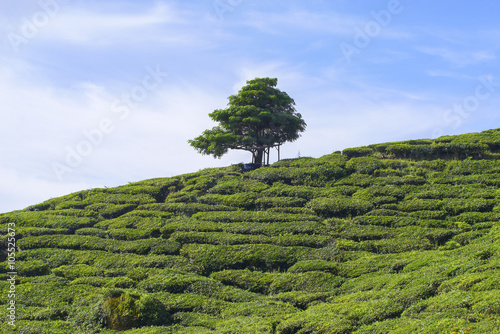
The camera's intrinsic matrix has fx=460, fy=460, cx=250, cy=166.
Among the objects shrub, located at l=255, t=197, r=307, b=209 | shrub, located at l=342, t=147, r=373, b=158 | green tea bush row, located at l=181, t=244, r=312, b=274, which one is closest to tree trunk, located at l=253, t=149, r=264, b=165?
shrub, located at l=342, t=147, r=373, b=158

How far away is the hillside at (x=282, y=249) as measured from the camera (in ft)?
53.5

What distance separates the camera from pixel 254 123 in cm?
4350

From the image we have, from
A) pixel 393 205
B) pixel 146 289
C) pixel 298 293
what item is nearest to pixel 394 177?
pixel 393 205

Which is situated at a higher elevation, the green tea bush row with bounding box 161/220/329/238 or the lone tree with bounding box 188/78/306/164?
the lone tree with bounding box 188/78/306/164

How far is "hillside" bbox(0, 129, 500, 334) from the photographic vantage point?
53.5 ft

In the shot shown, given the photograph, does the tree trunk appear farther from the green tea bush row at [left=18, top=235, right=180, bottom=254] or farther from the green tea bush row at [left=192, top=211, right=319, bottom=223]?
the green tea bush row at [left=18, top=235, right=180, bottom=254]

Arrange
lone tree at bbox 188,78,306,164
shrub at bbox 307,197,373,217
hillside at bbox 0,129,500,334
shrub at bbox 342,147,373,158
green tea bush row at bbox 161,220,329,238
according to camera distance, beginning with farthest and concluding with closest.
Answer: lone tree at bbox 188,78,306,164
shrub at bbox 342,147,373,158
shrub at bbox 307,197,373,217
green tea bush row at bbox 161,220,329,238
hillside at bbox 0,129,500,334

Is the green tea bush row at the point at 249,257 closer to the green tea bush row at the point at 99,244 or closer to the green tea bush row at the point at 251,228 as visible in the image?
the green tea bush row at the point at 251,228

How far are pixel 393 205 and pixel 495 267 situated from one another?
42.4 ft

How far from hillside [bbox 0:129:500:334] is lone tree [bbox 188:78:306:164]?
139 inches

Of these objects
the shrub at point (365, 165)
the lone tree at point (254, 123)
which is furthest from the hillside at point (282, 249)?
the lone tree at point (254, 123)

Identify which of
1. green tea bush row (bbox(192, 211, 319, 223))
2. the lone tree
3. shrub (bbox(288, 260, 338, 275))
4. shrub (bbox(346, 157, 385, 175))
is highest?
the lone tree

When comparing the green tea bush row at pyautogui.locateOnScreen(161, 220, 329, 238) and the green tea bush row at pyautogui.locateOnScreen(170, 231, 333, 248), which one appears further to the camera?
the green tea bush row at pyautogui.locateOnScreen(161, 220, 329, 238)

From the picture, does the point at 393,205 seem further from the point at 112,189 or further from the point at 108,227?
the point at 112,189
